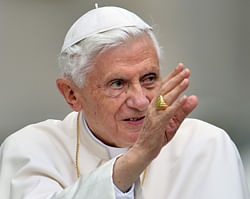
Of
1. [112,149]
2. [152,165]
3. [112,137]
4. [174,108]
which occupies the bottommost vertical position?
[152,165]

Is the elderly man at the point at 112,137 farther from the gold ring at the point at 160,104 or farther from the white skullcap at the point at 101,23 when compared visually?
the gold ring at the point at 160,104

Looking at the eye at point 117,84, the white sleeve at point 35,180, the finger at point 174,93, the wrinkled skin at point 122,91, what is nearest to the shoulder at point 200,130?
the wrinkled skin at point 122,91

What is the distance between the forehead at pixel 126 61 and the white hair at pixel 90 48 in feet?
0.11

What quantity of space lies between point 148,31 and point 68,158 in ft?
3.17

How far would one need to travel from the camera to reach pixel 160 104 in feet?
7.50

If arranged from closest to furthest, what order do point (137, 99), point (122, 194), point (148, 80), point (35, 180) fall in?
point (122, 194) < point (137, 99) < point (148, 80) < point (35, 180)

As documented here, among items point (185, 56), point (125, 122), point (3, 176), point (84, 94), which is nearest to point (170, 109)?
point (125, 122)

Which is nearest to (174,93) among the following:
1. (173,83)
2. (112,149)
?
(173,83)

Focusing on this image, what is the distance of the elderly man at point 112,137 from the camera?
9.61 ft

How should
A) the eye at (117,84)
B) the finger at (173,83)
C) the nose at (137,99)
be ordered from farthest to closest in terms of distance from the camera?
the eye at (117,84) → the nose at (137,99) → the finger at (173,83)

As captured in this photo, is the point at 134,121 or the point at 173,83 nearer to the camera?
the point at 173,83

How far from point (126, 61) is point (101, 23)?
13.9 inches

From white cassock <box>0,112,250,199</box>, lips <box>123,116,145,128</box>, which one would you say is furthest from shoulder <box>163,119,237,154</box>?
lips <box>123,116,145,128</box>

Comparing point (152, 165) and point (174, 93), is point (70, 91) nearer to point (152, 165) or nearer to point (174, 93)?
point (152, 165)
